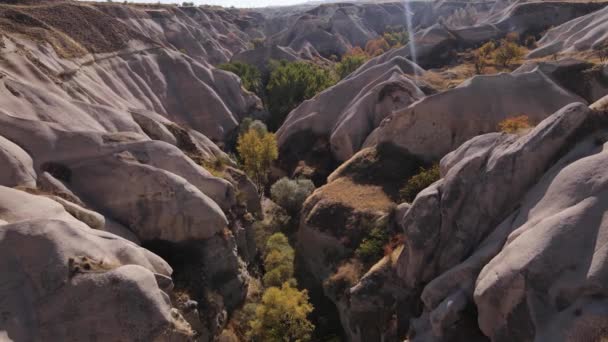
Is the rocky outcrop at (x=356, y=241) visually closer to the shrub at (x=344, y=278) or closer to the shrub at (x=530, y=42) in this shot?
the shrub at (x=344, y=278)

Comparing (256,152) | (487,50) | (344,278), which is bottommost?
(256,152)

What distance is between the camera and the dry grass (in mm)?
31203

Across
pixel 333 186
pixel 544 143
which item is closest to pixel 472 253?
pixel 544 143

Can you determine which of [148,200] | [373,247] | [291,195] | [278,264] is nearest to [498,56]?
[291,195]

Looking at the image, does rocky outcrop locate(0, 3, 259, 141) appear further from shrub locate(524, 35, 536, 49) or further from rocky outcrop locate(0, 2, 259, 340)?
shrub locate(524, 35, 536, 49)

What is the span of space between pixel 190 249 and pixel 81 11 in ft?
167

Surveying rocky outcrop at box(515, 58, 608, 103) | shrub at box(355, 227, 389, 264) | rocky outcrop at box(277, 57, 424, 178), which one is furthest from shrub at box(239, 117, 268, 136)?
rocky outcrop at box(515, 58, 608, 103)

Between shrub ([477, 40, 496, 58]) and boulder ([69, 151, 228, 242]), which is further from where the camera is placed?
shrub ([477, 40, 496, 58])

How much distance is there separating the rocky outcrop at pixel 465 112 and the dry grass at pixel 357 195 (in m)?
5.03

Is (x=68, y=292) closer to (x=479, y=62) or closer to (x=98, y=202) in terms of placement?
(x=98, y=202)

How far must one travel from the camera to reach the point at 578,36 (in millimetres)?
58156

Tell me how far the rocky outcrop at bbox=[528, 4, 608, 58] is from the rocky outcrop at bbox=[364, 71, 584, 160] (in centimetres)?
2151

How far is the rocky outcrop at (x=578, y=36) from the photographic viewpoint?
175 ft

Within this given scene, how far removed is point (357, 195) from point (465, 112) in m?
10.9
